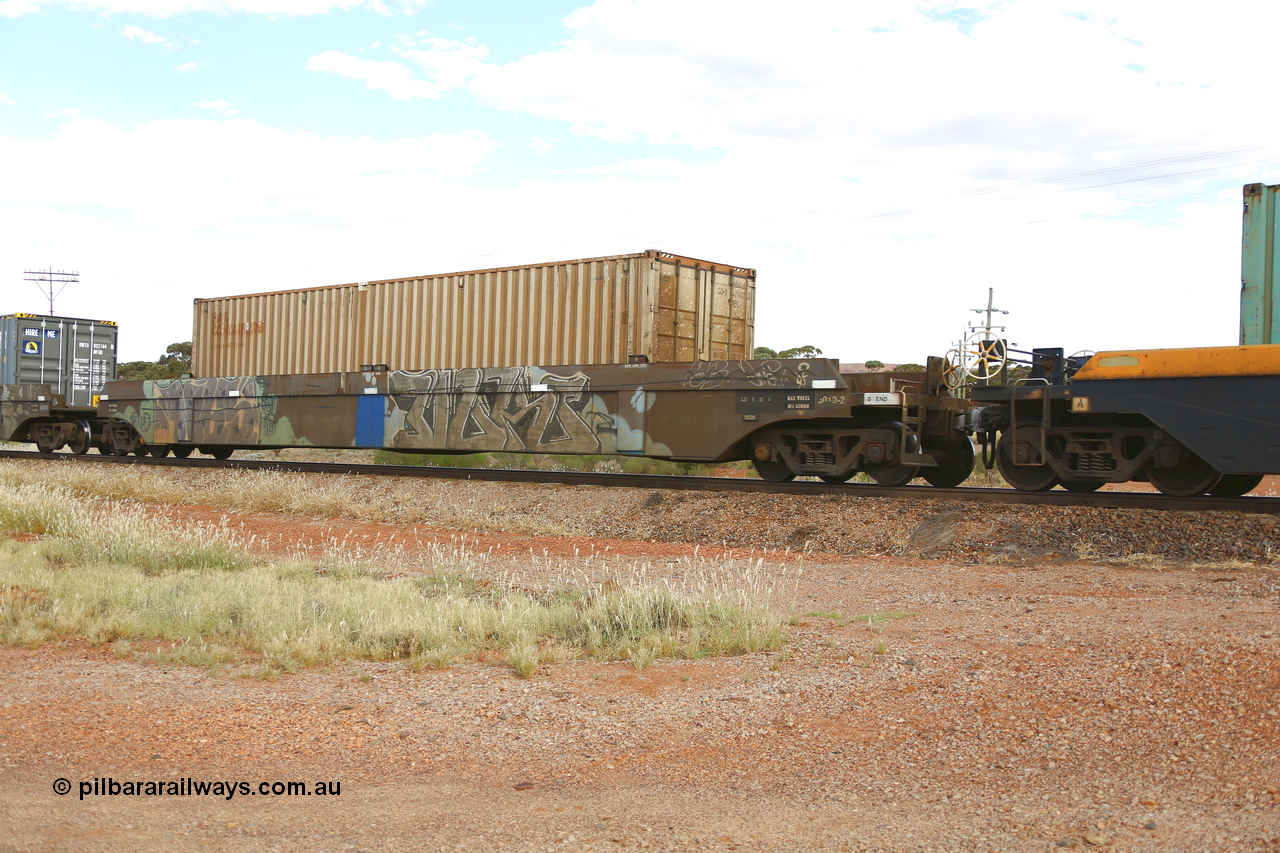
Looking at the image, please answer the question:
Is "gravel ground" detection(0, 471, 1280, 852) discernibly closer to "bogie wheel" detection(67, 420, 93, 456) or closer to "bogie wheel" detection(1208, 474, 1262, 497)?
"bogie wheel" detection(1208, 474, 1262, 497)

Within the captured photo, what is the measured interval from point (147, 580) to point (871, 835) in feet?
22.7

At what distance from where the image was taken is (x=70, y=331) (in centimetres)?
2419

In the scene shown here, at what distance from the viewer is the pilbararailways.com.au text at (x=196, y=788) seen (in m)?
3.80

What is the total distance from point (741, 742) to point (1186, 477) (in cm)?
851

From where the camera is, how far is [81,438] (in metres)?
23.5

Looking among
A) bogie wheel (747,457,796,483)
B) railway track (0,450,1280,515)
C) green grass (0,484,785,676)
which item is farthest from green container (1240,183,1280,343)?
green grass (0,484,785,676)

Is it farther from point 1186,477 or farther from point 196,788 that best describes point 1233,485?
point 196,788

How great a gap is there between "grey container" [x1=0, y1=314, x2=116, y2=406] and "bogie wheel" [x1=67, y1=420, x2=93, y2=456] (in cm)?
64

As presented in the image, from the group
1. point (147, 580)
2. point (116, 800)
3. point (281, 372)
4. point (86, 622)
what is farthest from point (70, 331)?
point (116, 800)

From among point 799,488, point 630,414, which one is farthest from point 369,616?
point 630,414

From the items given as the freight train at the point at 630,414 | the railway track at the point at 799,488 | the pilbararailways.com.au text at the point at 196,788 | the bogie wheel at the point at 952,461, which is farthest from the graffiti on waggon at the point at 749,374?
the pilbararailways.com.au text at the point at 196,788

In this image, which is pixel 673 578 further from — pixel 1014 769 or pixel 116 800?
pixel 116 800

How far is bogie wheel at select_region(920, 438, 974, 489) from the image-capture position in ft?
45.0

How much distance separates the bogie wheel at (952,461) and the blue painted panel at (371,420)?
9.24 meters
